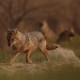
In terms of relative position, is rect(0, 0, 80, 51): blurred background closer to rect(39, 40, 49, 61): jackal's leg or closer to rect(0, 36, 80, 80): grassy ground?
rect(39, 40, 49, 61): jackal's leg

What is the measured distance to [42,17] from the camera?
30062mm

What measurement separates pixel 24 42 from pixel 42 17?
15.3 metres

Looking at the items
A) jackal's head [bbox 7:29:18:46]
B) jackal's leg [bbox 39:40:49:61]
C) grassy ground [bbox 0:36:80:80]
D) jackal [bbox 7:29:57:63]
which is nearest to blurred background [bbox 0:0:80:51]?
jackal's leg [bbox 39:40:49:61]

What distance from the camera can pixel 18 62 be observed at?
15.4 metres

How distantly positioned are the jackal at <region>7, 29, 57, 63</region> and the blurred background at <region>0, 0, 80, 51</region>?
13.8ft

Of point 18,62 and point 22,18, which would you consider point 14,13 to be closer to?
point 22,18

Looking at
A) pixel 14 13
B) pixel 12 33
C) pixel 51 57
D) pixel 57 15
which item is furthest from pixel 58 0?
pixel 12 33

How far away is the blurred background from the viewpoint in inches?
956

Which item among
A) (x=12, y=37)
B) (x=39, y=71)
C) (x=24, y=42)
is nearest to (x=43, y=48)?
(x=24, y=42)

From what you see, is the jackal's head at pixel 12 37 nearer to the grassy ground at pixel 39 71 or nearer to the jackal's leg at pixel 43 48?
the grassy ground at pixel 39 71

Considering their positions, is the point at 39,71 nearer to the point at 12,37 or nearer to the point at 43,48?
the point at 12,37

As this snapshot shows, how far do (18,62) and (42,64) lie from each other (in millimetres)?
1048

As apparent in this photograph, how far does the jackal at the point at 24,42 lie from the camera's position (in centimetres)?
1435

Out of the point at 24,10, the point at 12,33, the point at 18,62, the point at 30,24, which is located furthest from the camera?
the point at 30,24
